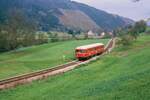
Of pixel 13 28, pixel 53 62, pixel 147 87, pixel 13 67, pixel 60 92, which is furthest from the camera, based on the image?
pixel 13 28

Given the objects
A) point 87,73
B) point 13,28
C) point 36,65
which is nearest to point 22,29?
point 13,28

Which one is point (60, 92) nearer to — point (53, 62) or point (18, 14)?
point (53, 62)

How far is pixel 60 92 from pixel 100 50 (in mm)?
38155

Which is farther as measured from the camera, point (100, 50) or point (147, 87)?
point (100, 50)

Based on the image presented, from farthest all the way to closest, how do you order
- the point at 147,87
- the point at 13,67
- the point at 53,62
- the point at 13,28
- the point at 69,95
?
the point at 13,28 → the point at 53,62 → the point at 13,67 → the point at 69,95 → the point at 147,87

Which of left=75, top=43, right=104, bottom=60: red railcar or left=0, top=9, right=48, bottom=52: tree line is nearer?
left=75, top=43, right=104, bottom=60: red railcar

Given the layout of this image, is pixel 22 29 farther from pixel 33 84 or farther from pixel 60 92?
pixel 60 92

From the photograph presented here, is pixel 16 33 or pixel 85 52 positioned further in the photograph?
pixel 16 33

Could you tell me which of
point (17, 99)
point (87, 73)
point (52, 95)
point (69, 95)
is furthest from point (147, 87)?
point (87, 73)

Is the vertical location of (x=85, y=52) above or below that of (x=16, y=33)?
below

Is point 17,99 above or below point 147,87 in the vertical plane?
below

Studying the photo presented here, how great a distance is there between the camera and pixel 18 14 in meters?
88.1

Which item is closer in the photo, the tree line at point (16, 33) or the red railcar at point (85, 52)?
the red railcar at point (85, 52)

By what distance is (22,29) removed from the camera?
282 ft
